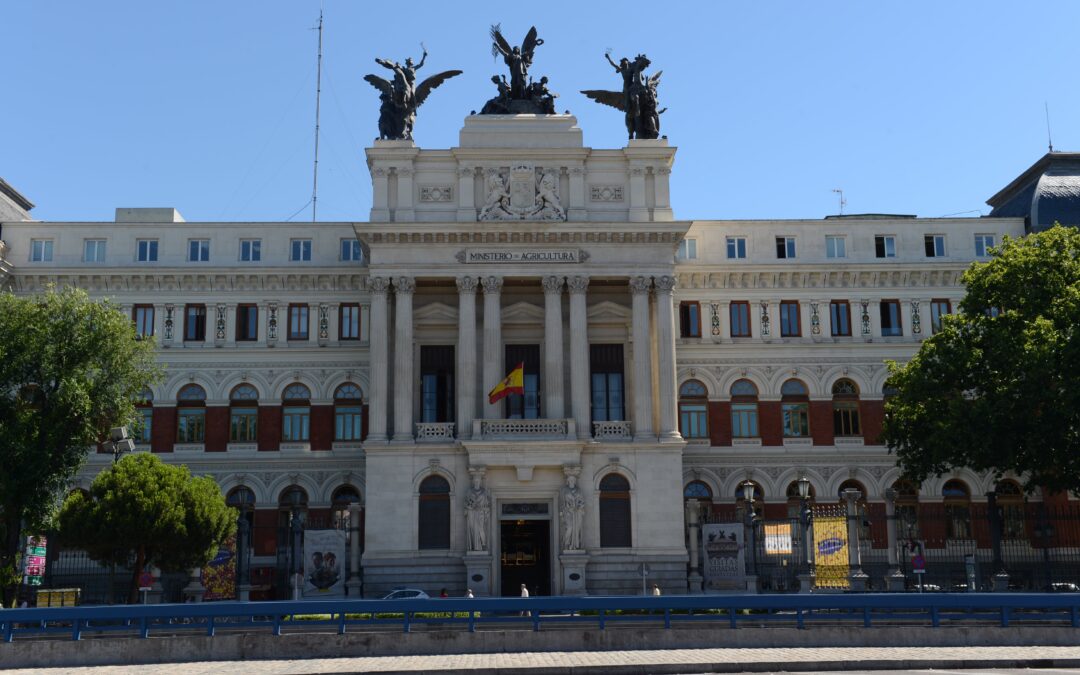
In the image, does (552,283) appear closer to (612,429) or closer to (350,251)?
(612,429)

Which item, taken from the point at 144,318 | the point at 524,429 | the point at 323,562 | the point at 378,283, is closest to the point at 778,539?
the point at 524,429

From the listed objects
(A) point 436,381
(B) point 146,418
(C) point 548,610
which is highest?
(A) point 436,381

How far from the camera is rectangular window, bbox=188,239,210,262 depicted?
62.0 metres

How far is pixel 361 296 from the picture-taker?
6141 centimetres

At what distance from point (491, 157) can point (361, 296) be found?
406 inches

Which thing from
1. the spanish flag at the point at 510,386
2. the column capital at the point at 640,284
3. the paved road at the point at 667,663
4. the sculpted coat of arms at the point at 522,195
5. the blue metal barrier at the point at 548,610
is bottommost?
the paved road at the point at 667,663

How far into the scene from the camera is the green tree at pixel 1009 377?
46.6m

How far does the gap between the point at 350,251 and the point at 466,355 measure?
1023 centimetres

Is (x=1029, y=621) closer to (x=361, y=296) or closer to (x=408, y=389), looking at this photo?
(x=408, y=389)

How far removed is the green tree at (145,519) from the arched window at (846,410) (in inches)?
1248

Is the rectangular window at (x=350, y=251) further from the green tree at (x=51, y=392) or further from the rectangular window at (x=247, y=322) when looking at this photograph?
the green tree at (x=51, y=392)

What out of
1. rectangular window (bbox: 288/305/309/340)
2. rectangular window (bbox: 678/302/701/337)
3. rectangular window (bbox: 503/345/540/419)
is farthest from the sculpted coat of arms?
rectangular window (bbox: 288/305/309/340)

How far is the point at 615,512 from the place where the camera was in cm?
5531

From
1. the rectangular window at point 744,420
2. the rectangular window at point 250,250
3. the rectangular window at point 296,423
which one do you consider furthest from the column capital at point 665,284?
the rectangular window at point 250,250
